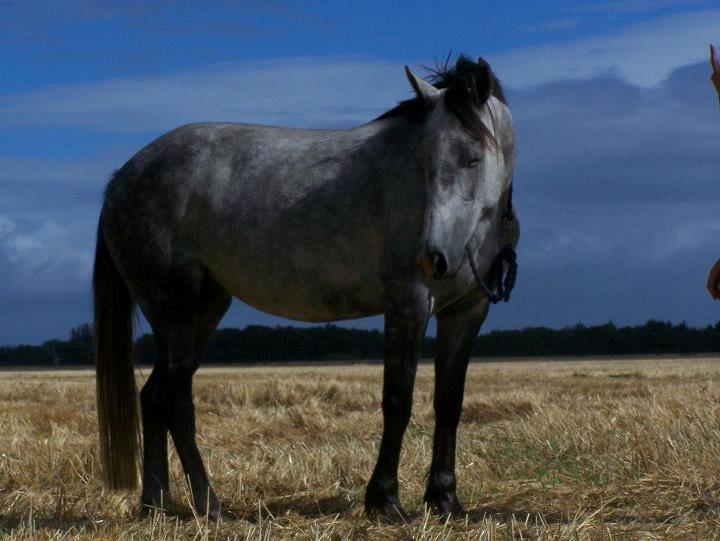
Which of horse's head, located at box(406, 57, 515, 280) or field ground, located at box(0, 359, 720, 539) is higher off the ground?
horse's head, located at box(406, 57, 515, 280)

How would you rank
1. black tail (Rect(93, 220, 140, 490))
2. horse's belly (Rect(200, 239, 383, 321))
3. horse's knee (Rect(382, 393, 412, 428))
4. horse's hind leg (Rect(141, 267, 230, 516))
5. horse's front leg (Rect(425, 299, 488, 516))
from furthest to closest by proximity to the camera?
black tail (Rect(93, 220, 140, 490)) < horse's hind leg (Rect(141, 267, 230, 516)) < horse's front leg (Rect(425, 299, 488, 516)) < horse's belly (Rect(200, 239, 383, 321)) < horse's knee (Rect(382, 393, 412, 428))

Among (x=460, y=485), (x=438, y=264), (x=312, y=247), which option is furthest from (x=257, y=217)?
(x=460, y=485)

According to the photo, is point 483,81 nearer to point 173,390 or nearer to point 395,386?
point 395,386

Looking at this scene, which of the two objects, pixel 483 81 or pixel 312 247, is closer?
pixel 483 81

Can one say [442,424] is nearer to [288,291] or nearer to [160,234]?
[288,291]

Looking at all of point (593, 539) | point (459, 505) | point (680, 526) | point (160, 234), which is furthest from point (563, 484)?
point (160, 234)

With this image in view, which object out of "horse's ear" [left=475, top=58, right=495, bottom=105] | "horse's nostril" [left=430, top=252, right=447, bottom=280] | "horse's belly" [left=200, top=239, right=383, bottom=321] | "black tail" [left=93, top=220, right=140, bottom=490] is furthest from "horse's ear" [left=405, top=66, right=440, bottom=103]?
"black tail" [left=93, top=220, right=140, bottom=490]

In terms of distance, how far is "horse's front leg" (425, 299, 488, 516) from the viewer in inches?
237

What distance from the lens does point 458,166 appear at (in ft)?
17.5

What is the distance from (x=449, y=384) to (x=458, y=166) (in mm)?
1369

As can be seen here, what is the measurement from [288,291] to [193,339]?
29.8 inches

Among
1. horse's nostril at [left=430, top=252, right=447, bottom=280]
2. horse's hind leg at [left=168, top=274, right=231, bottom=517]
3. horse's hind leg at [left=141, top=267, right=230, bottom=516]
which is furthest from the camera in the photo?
horse's hind leg at [left=141, top=267, right=230, bottom=516]

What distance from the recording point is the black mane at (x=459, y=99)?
212 inches

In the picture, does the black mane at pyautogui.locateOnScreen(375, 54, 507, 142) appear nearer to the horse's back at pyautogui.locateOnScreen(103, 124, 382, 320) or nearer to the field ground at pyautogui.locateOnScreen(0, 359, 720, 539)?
the horse's back at pyautogui.locateOnScreen(103, 124, 382, 320)
